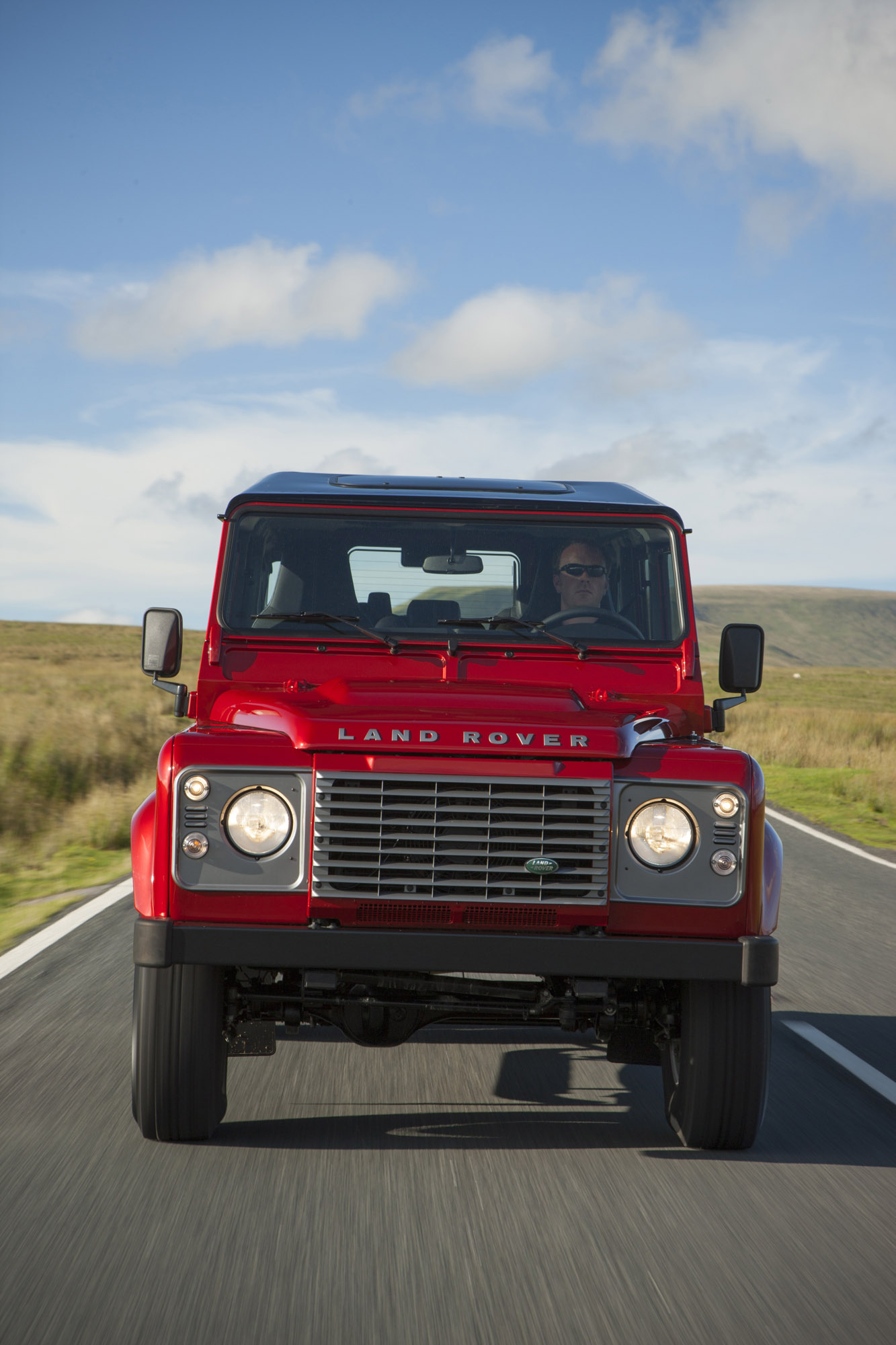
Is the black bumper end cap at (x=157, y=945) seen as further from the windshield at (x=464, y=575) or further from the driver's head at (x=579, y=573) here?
the driver's head at (x=579, y=573)

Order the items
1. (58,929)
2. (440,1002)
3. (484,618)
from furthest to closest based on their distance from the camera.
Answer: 1. (58,929)
2. (484,618)
3. (440,1002)

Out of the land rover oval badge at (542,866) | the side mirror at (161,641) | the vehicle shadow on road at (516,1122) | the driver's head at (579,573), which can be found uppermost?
the driver's head at (579,573)

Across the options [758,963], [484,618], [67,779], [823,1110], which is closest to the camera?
[758,963]

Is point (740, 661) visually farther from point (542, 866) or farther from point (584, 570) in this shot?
point (542, 866)

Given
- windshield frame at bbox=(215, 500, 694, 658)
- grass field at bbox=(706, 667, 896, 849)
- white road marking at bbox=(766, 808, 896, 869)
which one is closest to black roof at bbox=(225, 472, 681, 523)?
windshield frame at bbox=(215, 500, 694, 658)

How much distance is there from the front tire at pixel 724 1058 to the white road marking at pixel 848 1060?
3.35 ft

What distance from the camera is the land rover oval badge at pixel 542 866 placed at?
3.98 metres

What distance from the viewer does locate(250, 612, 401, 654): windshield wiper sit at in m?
5.21

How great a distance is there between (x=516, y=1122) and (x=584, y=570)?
2270 millimetres

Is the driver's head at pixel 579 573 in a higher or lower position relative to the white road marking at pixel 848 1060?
higher

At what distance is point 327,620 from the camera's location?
207 inches

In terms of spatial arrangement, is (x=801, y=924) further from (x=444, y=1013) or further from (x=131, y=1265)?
(x=131, y=1265)

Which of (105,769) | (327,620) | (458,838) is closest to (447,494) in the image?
(327,620)

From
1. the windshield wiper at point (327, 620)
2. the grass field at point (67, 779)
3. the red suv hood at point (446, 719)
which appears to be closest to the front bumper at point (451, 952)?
the red suv hood at point (446, 719)
